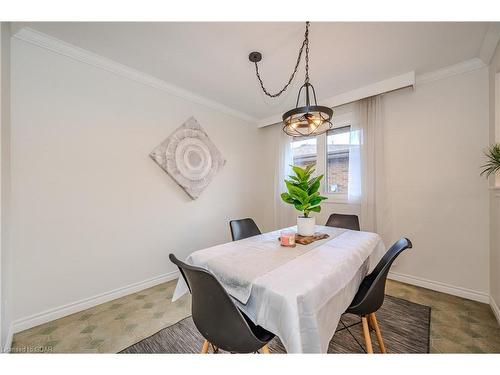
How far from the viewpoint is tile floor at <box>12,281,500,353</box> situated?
4.82 ft

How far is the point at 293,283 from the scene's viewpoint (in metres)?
0.96

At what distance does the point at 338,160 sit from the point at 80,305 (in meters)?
3.60

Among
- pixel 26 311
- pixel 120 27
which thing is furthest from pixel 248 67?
pixel 26 311

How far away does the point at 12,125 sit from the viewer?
5.34 ft

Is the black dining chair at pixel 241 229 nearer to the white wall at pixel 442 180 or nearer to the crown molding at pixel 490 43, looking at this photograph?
the white wall at pixel 442 180

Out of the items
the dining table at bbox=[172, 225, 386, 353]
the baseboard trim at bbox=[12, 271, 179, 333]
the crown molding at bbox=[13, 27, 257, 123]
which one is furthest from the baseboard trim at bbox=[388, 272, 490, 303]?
the crown molding at bbox=[13, 27, 257, 123]

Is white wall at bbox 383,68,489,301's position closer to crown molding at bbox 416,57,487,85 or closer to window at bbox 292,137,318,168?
crown molding at bbox 416,57,487,85

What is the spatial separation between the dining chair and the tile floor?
0.88m

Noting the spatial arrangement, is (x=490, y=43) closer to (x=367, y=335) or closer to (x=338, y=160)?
(x=338, y=160)

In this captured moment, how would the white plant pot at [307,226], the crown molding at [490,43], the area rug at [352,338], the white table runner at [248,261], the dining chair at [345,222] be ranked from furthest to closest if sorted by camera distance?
the dining chair at [345,222], the white plant pot at [307,226], the crown molding at [490,43], the area rug at [352,338], the white table runner at [248,261]

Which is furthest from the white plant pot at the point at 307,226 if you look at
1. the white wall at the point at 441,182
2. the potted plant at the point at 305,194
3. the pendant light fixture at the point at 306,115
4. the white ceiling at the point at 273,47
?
the white ceiling at the point at 273,47

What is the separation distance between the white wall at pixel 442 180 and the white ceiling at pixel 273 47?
376mm

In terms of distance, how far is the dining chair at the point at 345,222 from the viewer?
2.30 metres
